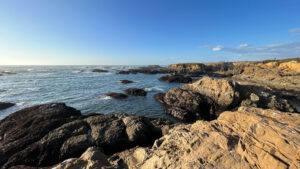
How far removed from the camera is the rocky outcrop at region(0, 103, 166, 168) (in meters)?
6.29

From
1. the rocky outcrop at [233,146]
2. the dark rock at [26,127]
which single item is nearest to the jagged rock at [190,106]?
the rocky outcrop at [233,146]

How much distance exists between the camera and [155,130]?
27.2ft

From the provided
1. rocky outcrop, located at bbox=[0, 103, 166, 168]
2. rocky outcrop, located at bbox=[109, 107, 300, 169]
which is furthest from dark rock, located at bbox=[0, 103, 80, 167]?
rocky outcrop, located at bbox=[109, 107, 300, 169]

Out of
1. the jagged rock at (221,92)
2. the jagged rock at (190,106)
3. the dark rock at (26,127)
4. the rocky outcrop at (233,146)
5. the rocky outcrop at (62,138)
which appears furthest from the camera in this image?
the jagged rock at (221,92)

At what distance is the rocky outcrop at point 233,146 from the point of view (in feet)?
9.51

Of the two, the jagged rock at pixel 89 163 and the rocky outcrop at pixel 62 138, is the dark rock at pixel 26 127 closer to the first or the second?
the rocky outcrop at pixel 62 138

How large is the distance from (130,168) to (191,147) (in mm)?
2713

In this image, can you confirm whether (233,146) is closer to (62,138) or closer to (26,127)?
(62,138)

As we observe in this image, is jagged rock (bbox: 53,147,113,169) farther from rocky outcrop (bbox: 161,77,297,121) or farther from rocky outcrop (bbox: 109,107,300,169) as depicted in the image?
rocky outcrop (bbox: 161,77,297,121)

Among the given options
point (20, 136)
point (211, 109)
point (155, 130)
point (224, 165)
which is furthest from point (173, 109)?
point (20, 136)

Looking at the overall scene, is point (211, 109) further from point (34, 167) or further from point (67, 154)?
point (34, 167)

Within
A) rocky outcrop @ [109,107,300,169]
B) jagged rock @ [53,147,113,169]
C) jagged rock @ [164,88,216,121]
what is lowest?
jagged rock @ [164,88,216,121]

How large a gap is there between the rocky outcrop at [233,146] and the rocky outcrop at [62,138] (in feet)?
6.36

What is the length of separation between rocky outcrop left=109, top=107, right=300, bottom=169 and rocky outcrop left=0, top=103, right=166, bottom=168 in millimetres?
1938
